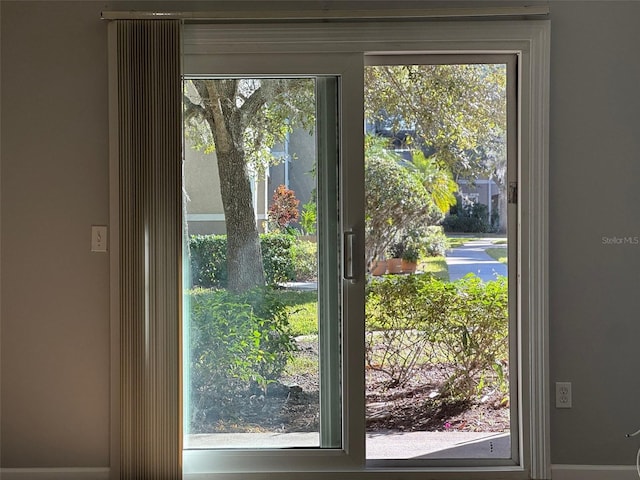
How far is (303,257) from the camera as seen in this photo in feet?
10.1

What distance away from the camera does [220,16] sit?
2.96m

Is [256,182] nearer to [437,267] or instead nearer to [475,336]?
[437,267]

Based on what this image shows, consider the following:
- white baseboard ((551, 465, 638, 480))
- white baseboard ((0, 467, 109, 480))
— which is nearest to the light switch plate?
white baseboard ((0, 467, 109, 480))

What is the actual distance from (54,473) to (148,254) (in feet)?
3.46

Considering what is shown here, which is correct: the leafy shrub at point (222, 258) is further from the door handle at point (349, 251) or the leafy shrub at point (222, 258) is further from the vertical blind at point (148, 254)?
the door handle at point (349, 251)

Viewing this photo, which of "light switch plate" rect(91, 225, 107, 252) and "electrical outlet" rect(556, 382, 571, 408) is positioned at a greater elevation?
"light switch plate" rect(91, 225, 107, 252)

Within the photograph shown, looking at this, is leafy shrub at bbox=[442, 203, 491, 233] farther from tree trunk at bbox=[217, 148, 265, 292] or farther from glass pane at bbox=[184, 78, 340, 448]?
tree trunk at bbox=[217, 148, 265, 292]

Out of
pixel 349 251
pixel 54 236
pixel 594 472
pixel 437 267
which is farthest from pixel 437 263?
pixel 54 236

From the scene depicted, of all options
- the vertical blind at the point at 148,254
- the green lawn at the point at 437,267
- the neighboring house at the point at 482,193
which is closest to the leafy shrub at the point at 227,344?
the vertical blind at the point at 148,254

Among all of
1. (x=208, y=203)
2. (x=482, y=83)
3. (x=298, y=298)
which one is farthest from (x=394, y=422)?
(x=482, y=83)

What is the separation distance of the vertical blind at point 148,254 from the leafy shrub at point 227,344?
13 cm

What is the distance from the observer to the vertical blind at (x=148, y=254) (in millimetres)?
2971

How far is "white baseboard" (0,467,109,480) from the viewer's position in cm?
305

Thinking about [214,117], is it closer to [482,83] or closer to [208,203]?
[208,203]
